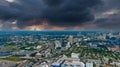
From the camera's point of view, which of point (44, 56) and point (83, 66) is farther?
point (44, 56)

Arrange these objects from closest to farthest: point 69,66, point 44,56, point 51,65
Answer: point 69,66, point 51,65, point 44,56

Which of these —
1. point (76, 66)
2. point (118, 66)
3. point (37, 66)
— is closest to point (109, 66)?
point (118, 66)

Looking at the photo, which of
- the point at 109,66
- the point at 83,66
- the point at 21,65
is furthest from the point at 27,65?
the point at 109,66

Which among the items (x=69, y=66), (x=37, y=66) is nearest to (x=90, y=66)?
(x=69, y=66)

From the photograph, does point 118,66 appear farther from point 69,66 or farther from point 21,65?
point 21,65

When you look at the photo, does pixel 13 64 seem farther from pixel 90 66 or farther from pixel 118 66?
pixel 118 66

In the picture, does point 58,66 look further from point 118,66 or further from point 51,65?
point 118,66

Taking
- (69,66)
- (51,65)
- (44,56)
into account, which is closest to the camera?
(69,66)

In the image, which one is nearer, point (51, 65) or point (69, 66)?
point (69, 66)
